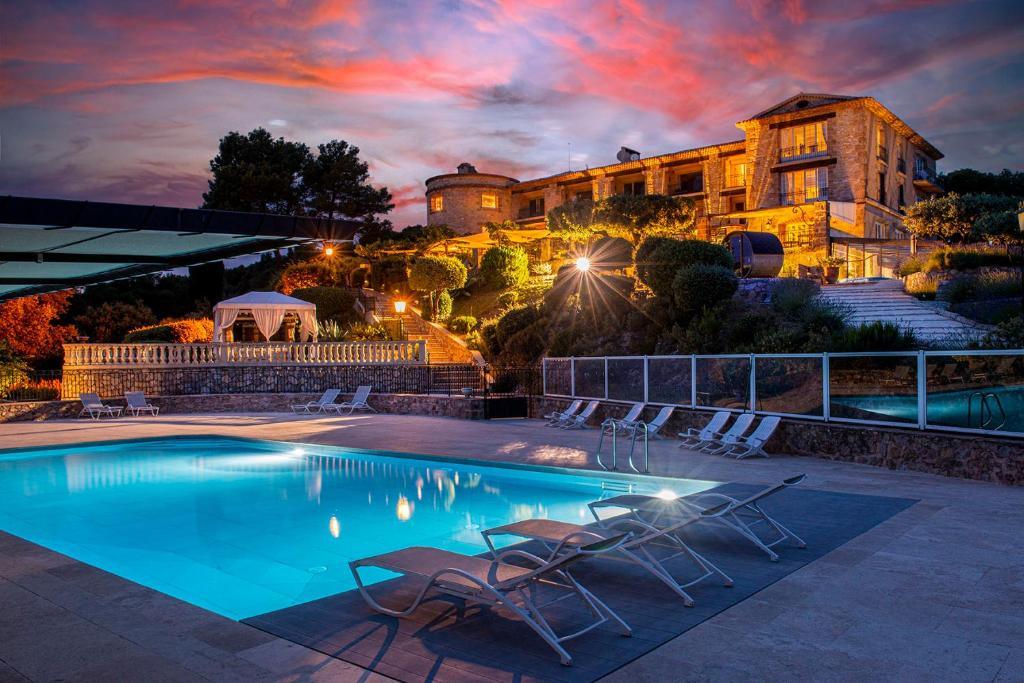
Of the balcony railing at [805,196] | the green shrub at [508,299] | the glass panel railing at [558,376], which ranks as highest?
the balcony railing at [805,196]

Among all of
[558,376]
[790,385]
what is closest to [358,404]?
[558,376]

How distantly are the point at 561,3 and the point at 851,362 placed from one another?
12621mm

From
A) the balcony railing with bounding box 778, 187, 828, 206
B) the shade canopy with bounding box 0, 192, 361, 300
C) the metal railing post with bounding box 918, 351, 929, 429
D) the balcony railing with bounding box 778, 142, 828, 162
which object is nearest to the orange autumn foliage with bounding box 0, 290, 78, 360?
the shade canopy with bounding box 0, 192, 361, 300

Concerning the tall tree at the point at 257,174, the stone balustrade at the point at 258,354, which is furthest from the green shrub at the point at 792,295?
the tall tree at the point at 257,174

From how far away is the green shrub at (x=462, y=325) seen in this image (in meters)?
32.0

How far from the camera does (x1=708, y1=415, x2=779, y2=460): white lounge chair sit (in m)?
12.1

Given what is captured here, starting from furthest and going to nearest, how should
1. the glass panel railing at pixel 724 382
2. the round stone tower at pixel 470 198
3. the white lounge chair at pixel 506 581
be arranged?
the round stone tower at pixel 470 198 < the glass panel railing at pixel 724 382 < the white lounge chair at pixel 506 581

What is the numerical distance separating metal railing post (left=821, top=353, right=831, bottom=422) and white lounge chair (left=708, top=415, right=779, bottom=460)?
0.78 m

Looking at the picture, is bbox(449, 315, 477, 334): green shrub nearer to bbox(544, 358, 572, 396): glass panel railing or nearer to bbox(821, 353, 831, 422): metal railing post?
bbox(544, 358, 572, 396): glass panel railing

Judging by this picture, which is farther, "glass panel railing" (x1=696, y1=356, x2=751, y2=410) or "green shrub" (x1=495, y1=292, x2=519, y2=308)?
"green shrub" (x1=495, y1=292, x2=519, y2=308)

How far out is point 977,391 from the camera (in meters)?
9.72

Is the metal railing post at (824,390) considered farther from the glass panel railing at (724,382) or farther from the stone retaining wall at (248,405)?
the stone retaining wall at (248,405)

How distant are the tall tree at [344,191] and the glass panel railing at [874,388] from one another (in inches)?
1545

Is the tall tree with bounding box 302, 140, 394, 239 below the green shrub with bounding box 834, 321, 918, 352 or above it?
above
